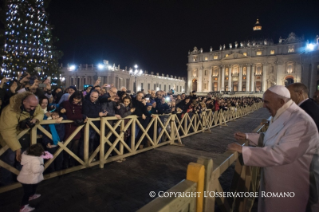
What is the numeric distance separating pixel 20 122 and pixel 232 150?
148 inches

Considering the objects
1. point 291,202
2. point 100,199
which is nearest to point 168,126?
point 100,199

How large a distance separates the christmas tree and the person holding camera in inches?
249

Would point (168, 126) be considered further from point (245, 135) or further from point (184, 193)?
point (184, 193)

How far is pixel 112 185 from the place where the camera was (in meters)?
4.21

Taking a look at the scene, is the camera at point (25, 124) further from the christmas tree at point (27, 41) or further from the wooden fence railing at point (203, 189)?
the christmas tree at point (27, 41)

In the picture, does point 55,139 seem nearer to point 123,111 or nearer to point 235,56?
point 123,111

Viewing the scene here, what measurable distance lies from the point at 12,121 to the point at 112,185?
232 centimetres

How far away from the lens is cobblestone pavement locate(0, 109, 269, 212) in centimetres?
341

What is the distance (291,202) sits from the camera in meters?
2.13

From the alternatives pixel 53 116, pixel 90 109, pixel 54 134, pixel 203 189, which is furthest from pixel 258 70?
pixel 203 189

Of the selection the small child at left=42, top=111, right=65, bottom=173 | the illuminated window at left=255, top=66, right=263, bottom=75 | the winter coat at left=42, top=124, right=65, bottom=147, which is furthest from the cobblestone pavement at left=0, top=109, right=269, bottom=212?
the illuminated window at left=255, top=66, right=263, bottom=75

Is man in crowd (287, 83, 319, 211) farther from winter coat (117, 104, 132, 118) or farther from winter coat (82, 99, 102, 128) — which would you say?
winter coat (82, 99, 102, 128)

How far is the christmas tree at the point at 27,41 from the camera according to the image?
851cm

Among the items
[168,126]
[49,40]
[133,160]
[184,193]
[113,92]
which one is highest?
[49,40]
